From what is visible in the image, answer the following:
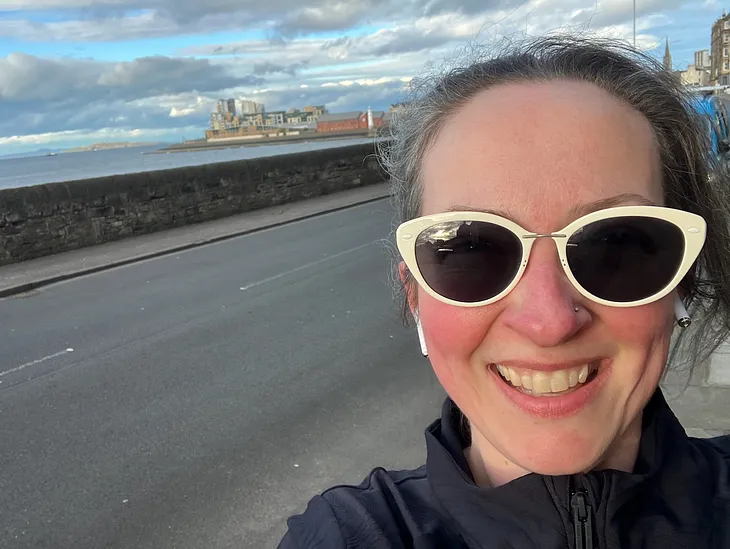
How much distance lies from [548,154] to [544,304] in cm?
26

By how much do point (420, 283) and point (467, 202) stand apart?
18cm

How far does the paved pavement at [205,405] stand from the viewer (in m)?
3.56

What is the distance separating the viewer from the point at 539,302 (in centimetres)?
115

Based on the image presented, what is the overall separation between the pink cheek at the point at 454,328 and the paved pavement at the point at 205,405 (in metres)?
2.06

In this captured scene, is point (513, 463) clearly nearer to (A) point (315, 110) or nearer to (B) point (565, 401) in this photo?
(B) point (565, 401)

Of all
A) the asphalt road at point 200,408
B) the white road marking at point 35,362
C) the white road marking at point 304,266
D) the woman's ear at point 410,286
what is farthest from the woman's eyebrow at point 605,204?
the white road marking at point 304,266

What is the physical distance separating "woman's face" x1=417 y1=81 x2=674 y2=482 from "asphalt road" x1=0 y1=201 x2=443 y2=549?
242 cm

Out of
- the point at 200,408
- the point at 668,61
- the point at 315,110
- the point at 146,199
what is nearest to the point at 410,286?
the point at 668,61

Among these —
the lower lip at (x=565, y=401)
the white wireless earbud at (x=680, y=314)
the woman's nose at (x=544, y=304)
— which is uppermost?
the woman's nose at (x=544, y=304)

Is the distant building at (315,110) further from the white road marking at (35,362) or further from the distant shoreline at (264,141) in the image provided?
the white road marking at (35,362)

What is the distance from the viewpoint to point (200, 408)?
4.79 m

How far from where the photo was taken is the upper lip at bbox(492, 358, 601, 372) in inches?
45.5

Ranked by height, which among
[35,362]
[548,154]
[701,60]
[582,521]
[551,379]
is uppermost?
[701,60]

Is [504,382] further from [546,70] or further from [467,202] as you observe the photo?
[546,70]
